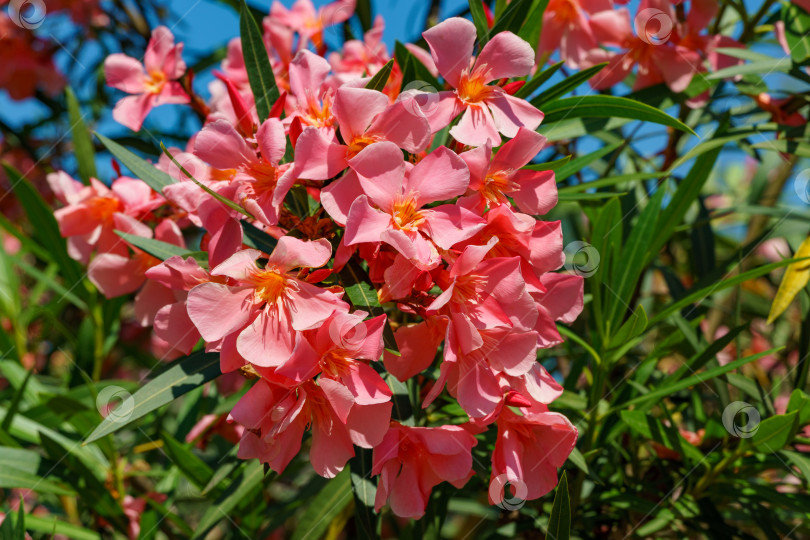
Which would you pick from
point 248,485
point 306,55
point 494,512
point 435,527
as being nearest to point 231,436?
point 248,485

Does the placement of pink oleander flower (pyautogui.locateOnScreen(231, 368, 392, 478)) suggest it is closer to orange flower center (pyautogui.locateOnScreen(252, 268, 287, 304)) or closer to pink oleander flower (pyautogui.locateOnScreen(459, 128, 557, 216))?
orange flower center (pyautogui.locateOnScreen(252, 268, 287, 304))

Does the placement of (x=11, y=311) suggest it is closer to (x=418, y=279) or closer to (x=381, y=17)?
(x=381, y=17)

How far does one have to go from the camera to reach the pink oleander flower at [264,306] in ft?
2.62

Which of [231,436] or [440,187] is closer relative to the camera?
[440,187]

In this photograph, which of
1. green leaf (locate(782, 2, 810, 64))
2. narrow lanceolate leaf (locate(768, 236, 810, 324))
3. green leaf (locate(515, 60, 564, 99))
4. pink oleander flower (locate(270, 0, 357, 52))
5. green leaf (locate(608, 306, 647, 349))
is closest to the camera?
green leaf (locate(608, 306, 647, 349))

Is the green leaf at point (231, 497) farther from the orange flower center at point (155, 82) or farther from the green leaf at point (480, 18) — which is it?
the green leaf at point (480, 18)

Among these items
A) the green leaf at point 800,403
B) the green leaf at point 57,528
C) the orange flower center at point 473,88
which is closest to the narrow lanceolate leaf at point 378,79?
the orange flower center at point 473,88

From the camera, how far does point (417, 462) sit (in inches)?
37.1

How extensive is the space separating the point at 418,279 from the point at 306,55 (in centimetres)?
39

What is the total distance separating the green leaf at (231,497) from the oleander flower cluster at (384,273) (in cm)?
32

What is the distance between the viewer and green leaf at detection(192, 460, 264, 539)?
45.1 inches

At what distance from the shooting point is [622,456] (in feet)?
4.50

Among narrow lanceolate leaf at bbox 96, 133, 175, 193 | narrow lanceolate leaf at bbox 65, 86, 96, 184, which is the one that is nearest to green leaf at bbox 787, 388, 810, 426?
narrow lanceolate leaf at bbox 96, 133, 175, 193

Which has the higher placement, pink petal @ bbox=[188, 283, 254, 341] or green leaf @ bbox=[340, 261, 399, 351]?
pink petal @ bbox=[188, 283, 254, 341]
